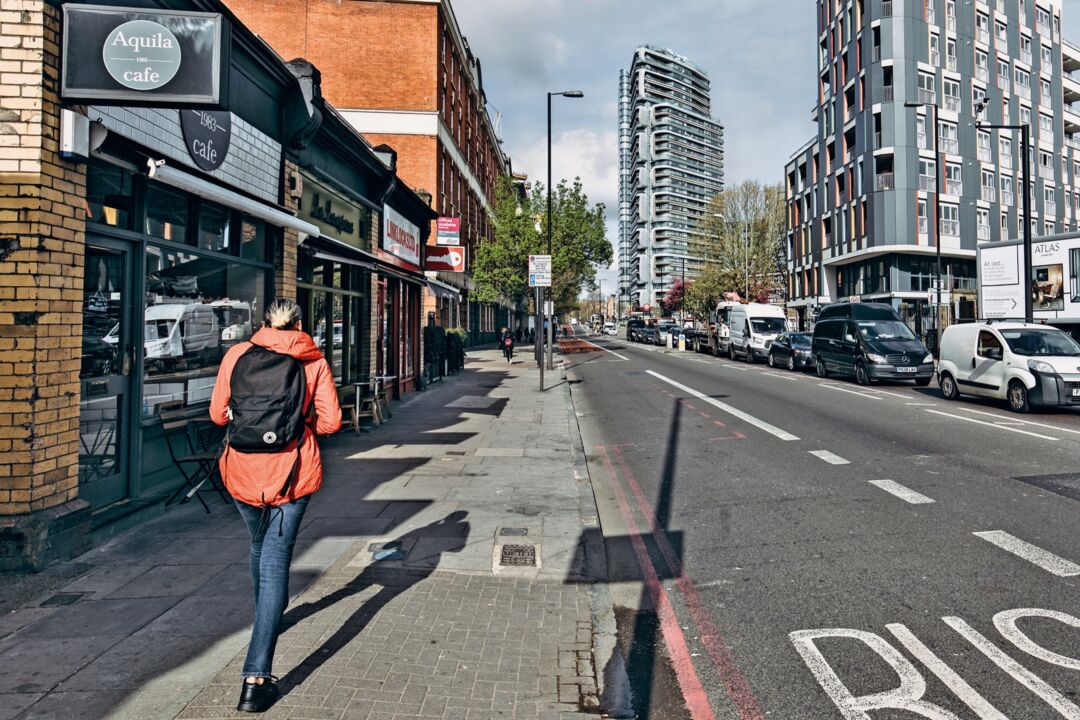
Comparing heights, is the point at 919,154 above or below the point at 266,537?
above

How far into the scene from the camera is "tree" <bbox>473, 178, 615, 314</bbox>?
123ft

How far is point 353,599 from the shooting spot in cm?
427

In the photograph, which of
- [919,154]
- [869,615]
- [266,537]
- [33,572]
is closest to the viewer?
[266,537]

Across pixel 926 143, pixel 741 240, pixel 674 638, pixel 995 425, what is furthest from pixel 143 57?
pixel 741 240

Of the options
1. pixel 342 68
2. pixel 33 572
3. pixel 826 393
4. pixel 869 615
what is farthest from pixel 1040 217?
pixel 33 572

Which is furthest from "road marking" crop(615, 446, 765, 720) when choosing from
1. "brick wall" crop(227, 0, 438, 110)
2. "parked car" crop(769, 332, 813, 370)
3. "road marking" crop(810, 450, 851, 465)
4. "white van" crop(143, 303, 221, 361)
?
"brick wall" crop(227, 0, 438, 110)

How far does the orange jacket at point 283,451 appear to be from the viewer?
10.4ft

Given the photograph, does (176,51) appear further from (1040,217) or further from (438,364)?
(1040,217)

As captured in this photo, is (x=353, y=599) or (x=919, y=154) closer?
(x=353, y=599)

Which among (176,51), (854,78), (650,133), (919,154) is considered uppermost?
(650,133)

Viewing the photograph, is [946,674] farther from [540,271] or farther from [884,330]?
[884,330]

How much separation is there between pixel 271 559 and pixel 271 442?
59 cm

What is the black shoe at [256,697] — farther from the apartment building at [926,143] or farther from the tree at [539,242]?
the apartment building at [926,143]

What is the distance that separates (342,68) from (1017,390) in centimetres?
2895
